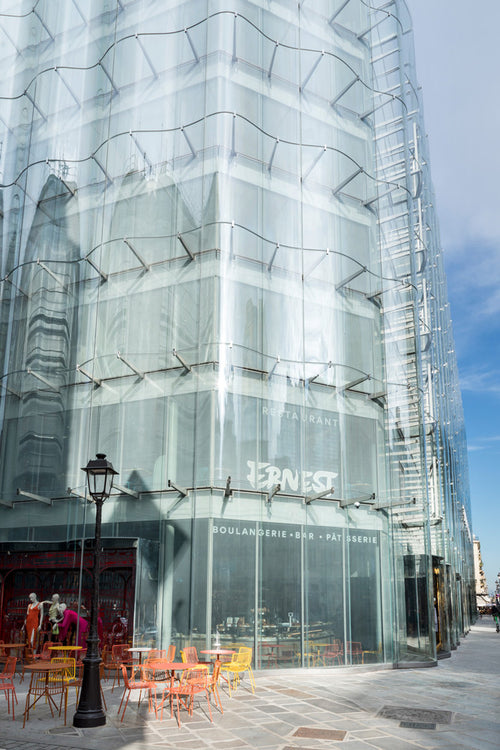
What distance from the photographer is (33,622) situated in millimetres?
16047

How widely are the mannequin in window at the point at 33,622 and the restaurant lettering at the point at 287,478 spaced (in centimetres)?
589

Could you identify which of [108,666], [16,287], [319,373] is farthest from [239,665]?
[16,287]

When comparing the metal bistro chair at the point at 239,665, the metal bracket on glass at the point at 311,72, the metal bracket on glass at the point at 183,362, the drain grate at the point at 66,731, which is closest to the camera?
the drain grate at the point at 66,731

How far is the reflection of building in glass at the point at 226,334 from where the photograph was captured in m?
17.3

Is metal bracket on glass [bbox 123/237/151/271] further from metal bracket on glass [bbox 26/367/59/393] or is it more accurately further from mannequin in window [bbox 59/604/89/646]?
mannequin in window [bbox 59/604/89/646]

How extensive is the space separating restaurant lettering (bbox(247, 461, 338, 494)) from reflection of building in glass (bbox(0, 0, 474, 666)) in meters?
0.05

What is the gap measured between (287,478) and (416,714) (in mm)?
7513

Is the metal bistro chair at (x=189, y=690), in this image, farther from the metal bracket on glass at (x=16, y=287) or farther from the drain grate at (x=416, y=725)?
the metal bracket on glass at (x=16, y=287)

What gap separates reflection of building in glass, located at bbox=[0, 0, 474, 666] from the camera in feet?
56.7

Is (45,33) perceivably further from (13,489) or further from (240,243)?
(13,489)

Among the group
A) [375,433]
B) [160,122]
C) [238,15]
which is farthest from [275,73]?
[375,433]

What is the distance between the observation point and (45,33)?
25000 millimetres

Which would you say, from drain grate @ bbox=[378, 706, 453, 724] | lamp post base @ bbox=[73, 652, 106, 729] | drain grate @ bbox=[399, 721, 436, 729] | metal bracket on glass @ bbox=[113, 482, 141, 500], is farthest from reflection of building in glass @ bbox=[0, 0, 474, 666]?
drain grate @ bbox=[399, 721, 436, 729]

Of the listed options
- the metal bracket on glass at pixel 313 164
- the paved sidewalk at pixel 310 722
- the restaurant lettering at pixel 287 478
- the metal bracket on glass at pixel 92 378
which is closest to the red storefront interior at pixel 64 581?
the paved sidewalk at pixel 310 722
